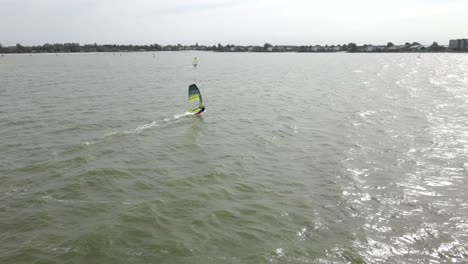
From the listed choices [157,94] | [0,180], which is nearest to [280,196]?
[0,180]

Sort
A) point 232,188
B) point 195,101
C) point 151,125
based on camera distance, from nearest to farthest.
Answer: point 232,188
point 151,125
point 195,101

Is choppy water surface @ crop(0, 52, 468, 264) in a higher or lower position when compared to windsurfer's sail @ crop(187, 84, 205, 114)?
lower

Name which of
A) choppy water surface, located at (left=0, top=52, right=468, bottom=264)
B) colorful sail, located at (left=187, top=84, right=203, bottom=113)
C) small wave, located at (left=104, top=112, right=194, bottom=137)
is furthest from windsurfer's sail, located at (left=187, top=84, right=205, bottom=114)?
choppy water surface, located at (left=0, top=52, right=468, bottom=264)

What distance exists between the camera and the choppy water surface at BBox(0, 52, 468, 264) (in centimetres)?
916

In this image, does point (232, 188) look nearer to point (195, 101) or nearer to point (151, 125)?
point (151, 125)

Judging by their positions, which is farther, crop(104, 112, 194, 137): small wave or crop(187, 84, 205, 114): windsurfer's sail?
crop(187, 84, 205, 114): windsurfer's sail

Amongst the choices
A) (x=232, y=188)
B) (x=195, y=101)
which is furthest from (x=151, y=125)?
(x=232, y=188)

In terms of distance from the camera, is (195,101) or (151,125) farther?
(195,101)

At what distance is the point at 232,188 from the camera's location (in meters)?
13.2

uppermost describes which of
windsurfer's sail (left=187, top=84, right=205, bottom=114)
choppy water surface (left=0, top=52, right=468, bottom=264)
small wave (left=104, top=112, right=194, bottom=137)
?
windsurfer's sail (left=187, top=84, right=205, bottom=114)

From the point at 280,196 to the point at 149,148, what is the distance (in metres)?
8.44

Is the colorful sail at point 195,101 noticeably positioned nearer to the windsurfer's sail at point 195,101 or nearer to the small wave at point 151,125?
the windsurfer's sail at point 195,101

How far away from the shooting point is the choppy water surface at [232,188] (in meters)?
9.16

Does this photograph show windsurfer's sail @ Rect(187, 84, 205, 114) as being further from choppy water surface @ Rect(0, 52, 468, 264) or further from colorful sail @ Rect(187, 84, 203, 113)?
choppy water surface @ Rect(0, 52, 468, 264)
